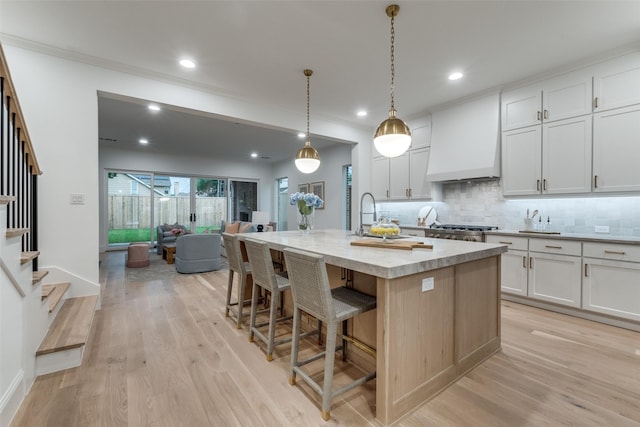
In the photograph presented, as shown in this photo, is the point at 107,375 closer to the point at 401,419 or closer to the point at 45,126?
the point at 401,419

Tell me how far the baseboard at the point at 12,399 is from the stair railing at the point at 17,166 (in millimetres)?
1072

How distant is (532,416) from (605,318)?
211cm

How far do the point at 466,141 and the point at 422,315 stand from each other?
3.30m

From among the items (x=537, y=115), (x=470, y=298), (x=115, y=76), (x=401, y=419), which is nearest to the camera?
(x=401, y=419)

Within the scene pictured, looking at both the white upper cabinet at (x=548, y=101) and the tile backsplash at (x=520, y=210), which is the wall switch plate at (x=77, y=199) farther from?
the white upper cabinet at (x=548, y=101)

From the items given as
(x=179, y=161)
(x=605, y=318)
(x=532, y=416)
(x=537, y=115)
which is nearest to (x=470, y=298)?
(x=532, y=416)

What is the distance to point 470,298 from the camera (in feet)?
6.59

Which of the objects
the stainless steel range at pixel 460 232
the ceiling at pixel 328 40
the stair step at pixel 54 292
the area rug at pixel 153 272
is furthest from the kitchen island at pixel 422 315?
the area rug at pixel 153 272

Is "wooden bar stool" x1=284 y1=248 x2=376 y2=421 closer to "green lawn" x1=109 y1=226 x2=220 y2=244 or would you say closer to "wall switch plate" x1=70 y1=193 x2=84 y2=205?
"wall switch plate" x1=70 y1=193 x2=84 y2=205

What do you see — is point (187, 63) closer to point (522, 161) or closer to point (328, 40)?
point (328, 40)

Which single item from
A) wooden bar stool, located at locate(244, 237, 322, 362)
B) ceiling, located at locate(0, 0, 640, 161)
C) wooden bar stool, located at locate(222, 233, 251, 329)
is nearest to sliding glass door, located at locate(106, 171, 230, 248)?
ceiling, located at locate(0, 0, 640, 161)

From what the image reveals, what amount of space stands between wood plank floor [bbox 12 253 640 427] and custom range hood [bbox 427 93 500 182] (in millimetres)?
2059

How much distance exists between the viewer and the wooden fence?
772 cm

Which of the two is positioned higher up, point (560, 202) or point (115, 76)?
point (115, 76)
